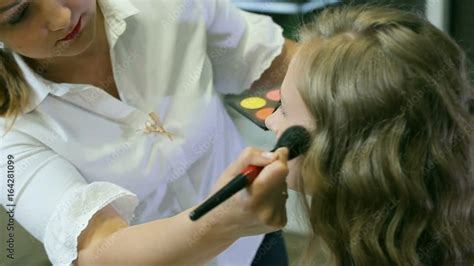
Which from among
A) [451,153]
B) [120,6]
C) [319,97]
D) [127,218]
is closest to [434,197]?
[451,153]

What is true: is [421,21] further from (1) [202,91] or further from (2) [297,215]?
(1) [202,91]

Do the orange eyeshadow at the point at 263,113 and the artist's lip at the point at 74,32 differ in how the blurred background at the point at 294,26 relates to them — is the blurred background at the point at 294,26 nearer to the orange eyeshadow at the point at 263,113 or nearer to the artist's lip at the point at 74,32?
the orange eyeshadow at the point at 263,113

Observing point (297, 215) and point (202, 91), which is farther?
point (202, 91)

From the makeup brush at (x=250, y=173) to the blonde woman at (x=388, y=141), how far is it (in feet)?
A: 0.04

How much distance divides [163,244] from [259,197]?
16 centimetres

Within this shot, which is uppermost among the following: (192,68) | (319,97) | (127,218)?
(319,97)

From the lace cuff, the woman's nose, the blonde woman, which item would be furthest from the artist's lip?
the blonde woman

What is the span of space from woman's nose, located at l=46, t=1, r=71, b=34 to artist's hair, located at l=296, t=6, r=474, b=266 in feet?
0.91

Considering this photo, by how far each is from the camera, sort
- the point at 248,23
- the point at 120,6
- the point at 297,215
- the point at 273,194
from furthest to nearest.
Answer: the point at 248,23, the point at 120,6, the point at 297,215, the point at 273,194

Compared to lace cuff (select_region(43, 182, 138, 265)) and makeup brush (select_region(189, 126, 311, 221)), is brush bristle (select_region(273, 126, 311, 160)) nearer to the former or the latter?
makeup brush (select_region(189, 126, 311, 221))

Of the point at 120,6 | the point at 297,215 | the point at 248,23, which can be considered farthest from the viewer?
the point at 248,23

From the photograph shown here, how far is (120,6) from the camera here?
2.91 ft

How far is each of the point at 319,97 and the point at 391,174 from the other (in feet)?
0.34

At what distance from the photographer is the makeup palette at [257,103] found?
0.89 metres
